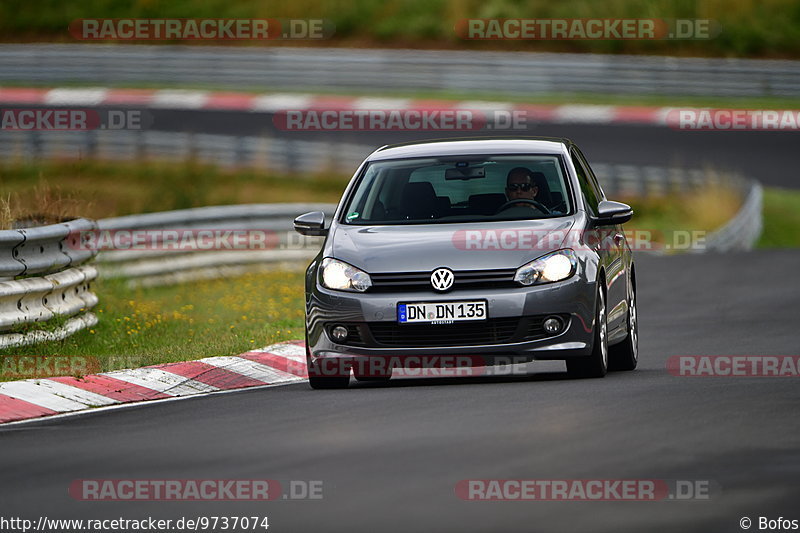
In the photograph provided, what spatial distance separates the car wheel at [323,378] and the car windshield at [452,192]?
3.57ft

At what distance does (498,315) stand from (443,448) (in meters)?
2.54

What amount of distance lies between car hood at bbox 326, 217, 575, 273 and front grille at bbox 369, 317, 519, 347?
347 mm

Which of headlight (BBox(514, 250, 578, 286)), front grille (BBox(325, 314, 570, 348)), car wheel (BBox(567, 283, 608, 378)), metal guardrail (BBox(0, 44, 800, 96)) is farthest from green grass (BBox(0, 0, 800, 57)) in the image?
front grille (BBox(325, 314, 570, 348))

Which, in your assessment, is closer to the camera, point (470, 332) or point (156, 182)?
point (470, 332)

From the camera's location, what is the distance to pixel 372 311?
34.4 ft

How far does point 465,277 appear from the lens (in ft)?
34.1

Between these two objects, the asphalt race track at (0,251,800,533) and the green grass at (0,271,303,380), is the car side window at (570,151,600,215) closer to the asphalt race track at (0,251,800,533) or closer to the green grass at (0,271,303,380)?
the asphalt race track at (0,251,800,533)

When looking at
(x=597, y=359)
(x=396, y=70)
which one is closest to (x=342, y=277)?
(x=597, y=359)

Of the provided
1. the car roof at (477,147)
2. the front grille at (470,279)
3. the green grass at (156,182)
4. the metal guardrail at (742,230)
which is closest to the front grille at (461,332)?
the front grille at (470,279)

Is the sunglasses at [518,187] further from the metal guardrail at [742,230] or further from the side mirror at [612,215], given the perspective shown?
the metal guardrail at [742,230]

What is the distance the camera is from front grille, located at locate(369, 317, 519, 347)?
10.4m

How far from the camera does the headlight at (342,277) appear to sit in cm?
1060

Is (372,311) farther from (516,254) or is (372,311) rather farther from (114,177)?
(114,177)

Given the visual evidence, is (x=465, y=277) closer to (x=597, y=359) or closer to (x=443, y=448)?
(x=597, y=359)
